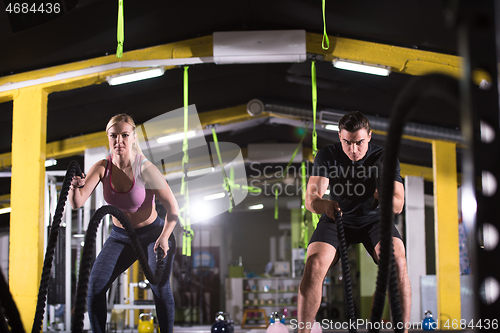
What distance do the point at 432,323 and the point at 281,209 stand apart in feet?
27.5

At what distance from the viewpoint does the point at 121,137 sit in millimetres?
2842

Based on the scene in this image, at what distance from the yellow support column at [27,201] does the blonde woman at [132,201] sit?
8.11 ft

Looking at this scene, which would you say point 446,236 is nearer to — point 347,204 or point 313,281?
point 347,204

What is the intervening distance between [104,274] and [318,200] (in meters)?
1.20

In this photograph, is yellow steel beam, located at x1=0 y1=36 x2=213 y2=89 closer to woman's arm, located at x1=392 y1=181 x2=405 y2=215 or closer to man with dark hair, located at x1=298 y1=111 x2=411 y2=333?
man with dark hair, located at x1=298 y1=111 x2=411 y2=333

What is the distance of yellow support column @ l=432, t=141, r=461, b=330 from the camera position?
7203 millimetres

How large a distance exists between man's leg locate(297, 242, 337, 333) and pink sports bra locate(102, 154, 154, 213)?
106cm

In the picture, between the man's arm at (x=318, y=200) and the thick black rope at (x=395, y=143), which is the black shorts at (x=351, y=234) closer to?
the man's arm at (x=318, y=200)

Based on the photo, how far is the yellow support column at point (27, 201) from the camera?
185 inches

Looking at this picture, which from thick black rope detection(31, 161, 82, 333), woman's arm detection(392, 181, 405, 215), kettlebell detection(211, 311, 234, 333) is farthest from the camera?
kettlebell detection(211, 311, 234, 333)

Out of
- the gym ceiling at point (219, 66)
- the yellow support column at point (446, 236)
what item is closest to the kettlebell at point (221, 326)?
the gym ceiling at point (219, 66)

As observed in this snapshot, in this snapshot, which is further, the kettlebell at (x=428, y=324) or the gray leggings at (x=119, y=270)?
the kettlebell at (x=428, y=324)

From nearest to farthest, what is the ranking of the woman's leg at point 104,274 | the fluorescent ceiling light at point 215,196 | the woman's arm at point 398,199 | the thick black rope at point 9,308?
the thick black rope at point 9,308
the woman's arm at point 398,199
the woman's leg at point 104,274
the fluorescent ceiling light at point 215,196

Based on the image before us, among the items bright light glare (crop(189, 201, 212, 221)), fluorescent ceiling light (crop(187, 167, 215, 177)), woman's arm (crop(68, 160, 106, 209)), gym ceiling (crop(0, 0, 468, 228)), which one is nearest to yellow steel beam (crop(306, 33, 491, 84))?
gym ceiling (crop(0, 0, 468, 228))
